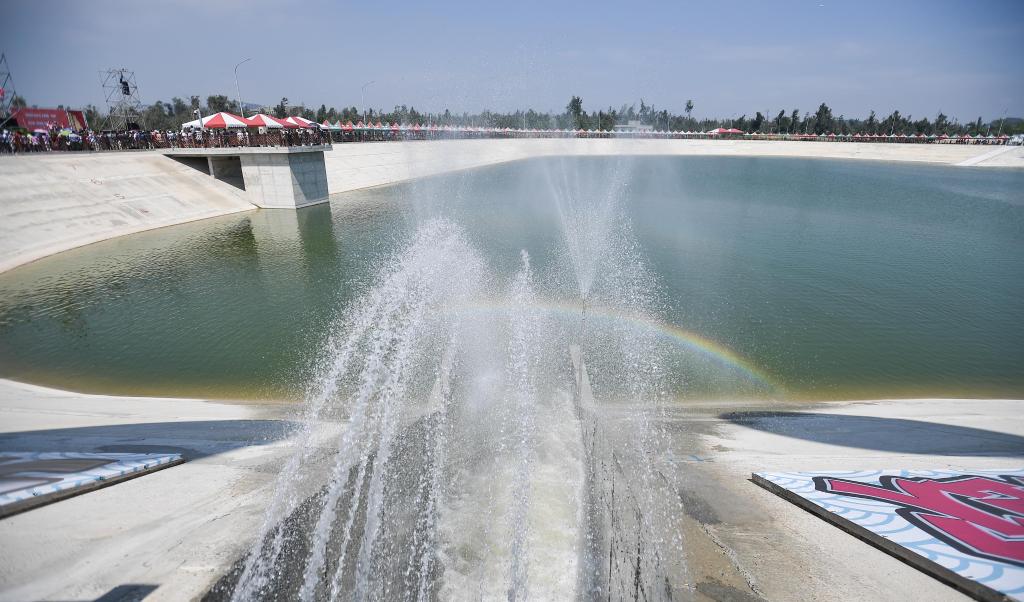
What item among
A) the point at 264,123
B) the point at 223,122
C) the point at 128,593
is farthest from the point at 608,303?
the point at 223,122

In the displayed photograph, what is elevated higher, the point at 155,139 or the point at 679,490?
the point at 155,139

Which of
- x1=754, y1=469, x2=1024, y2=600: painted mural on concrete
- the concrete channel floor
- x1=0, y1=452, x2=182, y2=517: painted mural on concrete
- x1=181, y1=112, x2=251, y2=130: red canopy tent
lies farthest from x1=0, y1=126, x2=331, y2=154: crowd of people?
x1=754, y1=469, x2=1024, y2=600: painted mural on concrete

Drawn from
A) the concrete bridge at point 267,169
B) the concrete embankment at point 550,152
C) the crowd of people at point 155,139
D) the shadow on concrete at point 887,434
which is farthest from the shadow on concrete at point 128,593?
the concrete embankment at point 550,152

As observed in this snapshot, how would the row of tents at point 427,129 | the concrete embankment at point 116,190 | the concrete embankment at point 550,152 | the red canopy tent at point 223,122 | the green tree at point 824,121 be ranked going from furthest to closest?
the green tree at point 824,121 → the concrete embankment at point 550,152 → the row of tents at point 427,129 → the red canopy tent at point 223,122 → the concrete embankment at point 116,190

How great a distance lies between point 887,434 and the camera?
1138 cm

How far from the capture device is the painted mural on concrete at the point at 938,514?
248 inches

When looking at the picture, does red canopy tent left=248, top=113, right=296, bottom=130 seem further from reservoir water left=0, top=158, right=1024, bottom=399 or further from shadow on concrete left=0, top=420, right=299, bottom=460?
shadow on concrete left=0, top=420, right=299, bottom=460

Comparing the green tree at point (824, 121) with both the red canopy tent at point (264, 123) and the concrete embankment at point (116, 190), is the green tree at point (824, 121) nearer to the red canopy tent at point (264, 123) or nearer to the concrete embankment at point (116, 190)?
the concrete embankment at point (116, 190)

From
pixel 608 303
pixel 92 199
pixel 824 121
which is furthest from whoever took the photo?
pixel 824 121

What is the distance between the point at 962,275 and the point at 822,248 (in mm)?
6800

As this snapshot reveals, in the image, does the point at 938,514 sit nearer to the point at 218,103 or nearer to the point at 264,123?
the point at 264,123

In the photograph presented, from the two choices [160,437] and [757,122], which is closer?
[160,437]

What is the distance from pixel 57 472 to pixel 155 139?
4372cm

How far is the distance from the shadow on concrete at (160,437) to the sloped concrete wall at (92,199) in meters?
20.4
